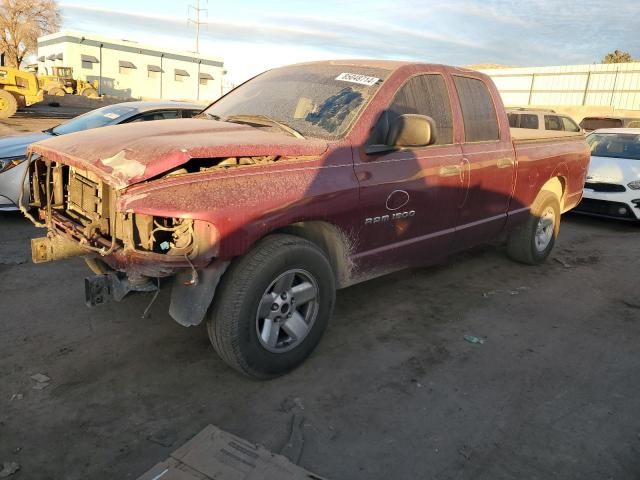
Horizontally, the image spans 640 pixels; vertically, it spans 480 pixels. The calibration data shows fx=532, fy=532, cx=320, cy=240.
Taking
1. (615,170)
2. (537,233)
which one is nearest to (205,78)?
(615,170)

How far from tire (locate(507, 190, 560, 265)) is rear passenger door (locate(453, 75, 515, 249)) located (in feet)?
2.72

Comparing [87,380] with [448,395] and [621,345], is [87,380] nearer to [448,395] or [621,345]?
[448,395]

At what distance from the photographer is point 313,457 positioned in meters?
2.72

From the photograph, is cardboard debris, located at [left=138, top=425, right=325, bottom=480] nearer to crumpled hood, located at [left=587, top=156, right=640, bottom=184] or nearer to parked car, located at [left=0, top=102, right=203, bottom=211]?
parked car, located at [left=0, top=102, right=203, bottom=211]

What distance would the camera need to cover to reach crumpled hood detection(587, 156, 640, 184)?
8.57 meters

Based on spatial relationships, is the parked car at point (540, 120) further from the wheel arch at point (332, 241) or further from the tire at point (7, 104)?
the tire at point (7, 104)

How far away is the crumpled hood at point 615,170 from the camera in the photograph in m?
8.57

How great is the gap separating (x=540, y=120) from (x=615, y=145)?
2.14 meters

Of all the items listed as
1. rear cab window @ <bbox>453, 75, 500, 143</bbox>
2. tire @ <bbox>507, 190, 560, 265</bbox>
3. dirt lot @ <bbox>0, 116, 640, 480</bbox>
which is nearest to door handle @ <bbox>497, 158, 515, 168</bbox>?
rear cab window @ <bbox>453, 75, 500, 143</bbox>

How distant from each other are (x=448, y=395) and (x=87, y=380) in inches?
88.8

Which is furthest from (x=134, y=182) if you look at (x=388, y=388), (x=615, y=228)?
(x=615, y=228)

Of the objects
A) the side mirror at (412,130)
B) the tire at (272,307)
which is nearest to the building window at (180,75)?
the side mirror at (412,130)

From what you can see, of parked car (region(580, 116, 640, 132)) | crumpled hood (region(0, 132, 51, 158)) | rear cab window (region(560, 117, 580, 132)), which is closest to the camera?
crumpled hood (region(0, 132, 51, 158))

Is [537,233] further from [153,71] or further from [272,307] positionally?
[153,71]
